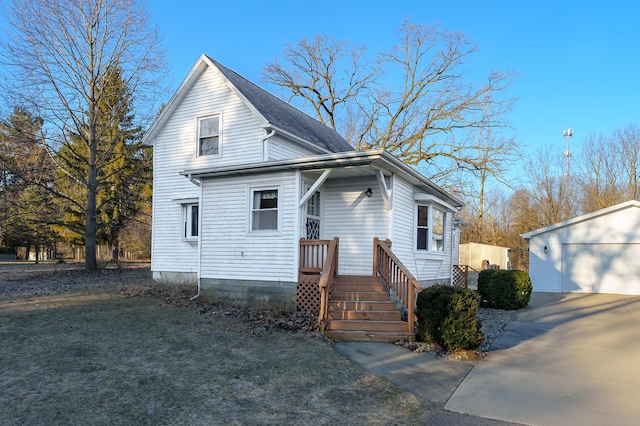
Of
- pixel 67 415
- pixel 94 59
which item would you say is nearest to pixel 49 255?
pixel 94 59

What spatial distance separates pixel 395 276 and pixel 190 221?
26.7ft

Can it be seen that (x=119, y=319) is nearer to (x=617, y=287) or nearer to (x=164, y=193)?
(x=164, y=193)

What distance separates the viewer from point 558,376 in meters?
6.45

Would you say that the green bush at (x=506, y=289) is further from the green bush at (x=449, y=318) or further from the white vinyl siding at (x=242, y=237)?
the white vinyl siding at (x=242, y=237)

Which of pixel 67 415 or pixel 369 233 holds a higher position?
pixel 369 233

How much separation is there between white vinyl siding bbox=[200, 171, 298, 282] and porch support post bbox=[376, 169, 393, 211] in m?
1.99

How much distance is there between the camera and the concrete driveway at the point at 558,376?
5012 millimetres

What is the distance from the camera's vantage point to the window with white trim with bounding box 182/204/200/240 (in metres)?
14.7

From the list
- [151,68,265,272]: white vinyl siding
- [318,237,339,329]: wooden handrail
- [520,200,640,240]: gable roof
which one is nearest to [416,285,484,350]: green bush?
[318,237,339,329]: wooden handrail

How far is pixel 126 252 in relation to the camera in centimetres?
4141

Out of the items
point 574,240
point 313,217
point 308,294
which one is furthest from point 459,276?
point 308,294

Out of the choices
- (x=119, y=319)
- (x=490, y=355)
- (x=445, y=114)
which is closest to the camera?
(x=490, y=355)

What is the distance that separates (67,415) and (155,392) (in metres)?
0.96

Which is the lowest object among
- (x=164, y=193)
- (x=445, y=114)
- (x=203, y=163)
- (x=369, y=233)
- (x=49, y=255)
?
(x=49, y=255)
